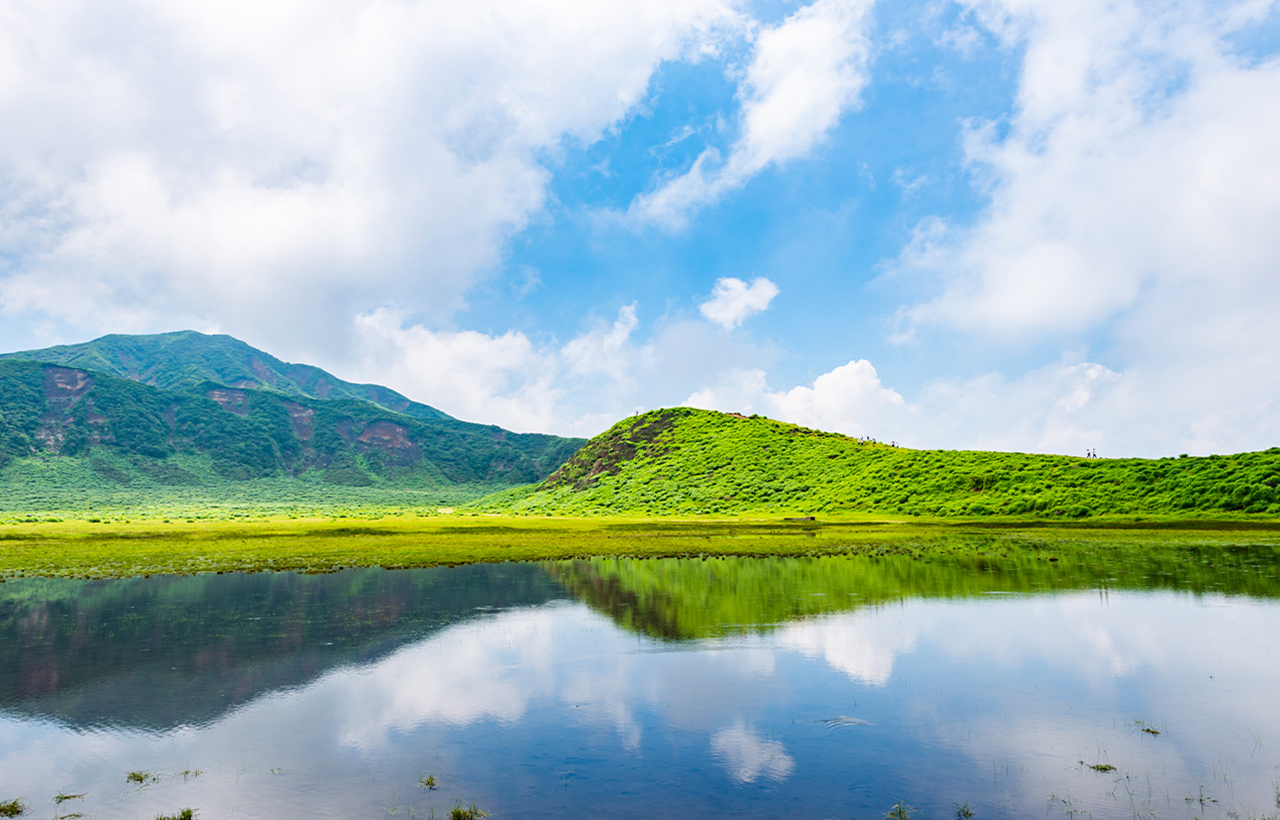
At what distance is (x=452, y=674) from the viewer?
19516 mm

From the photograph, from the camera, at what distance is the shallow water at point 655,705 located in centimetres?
1181

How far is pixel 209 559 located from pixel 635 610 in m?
38.3

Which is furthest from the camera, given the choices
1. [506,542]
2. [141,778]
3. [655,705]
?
[506,542]

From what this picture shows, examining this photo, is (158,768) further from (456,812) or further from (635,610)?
(635,610)

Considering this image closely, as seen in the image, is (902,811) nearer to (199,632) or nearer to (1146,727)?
(1146,727)

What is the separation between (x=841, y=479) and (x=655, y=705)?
10987 centimetres

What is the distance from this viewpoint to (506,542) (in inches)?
2530

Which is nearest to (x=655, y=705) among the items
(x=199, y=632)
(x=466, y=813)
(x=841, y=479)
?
(x=466, y=813)

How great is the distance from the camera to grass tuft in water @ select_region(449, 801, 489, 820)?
10961mm

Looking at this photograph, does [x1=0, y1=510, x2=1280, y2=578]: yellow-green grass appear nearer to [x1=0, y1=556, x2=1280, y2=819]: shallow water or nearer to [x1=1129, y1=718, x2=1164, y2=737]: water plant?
[x1=0, y1=556, x2=1280, y2=819]: shallow water

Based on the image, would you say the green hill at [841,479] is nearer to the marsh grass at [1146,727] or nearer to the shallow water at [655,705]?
the shallow water at [655,705]

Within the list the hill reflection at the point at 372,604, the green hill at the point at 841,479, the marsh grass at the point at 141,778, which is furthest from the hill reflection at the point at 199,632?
the green hill at the point at 841,479

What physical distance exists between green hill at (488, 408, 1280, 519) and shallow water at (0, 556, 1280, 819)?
59.5m

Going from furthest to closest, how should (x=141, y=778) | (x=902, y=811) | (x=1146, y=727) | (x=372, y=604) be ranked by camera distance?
(x=372, y=604) < (x=1146, y=727) < (x=141, y=778) < (x=902, y=811)
